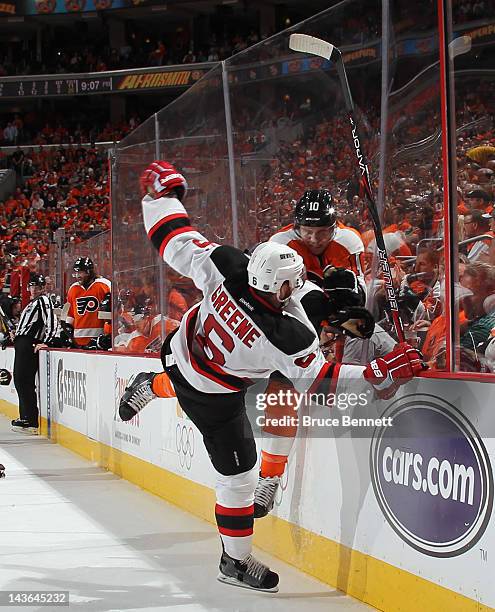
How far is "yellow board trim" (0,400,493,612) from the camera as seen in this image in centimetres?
258

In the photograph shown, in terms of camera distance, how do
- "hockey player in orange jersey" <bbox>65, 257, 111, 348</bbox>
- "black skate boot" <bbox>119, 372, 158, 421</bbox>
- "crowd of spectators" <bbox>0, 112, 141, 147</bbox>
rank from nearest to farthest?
"black skate boot" <bbox>119, 372, 158, 421</bbox>, "hockey player in orange jersey" <bbox>65, 257, 111, 348</bbox>, "crowd of spectators" <bbox>0, 112, 141, 147</bbox>

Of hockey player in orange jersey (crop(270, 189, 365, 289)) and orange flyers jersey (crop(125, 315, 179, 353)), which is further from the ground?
hockey player in orange jersey (crop(270, 189, 365, 289))

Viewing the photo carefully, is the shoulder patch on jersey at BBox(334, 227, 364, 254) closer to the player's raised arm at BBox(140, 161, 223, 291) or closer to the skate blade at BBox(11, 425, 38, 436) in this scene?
the player's raised arm at BBox(140, 161, 223, 291)

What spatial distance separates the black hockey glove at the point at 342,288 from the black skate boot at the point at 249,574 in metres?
0.89

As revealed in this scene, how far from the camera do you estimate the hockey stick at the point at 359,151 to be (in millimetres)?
3113

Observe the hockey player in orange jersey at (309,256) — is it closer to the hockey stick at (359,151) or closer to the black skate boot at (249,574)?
the hockey stick at (359,151)

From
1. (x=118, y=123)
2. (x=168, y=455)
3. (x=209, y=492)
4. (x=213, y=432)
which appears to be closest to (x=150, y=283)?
(x=168, y=455)

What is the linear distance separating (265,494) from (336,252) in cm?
92

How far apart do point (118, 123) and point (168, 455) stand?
18.9 metres

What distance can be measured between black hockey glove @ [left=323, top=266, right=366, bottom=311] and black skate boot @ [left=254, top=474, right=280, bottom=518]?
728 millimetres

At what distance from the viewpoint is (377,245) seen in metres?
3.22

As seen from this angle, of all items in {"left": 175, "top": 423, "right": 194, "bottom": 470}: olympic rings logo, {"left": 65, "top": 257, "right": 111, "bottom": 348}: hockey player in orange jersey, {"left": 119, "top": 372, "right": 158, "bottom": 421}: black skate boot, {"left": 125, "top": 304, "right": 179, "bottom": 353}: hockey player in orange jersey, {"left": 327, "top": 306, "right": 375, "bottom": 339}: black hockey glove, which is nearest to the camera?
{"left": 327, "top": 306, "right": 375, "bottom": 339}: black hockey glove

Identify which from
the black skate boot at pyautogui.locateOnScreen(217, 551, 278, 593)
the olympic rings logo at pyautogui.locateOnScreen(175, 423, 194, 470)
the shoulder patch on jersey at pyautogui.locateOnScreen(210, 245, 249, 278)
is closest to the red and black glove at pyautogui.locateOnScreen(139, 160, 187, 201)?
the shoulder patch on jersey at pyautogui.locateOnScreen(210, 245, 249, 278)

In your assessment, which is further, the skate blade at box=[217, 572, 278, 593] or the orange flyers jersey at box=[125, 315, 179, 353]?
the orange flyers jersey at box=[125, 315, 179, 353]
